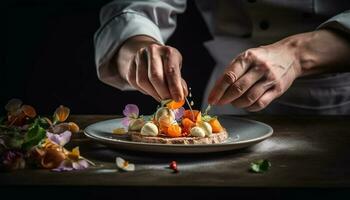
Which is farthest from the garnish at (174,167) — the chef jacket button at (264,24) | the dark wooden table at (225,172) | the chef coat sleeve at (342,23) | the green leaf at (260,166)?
the chef jacket button at (264,24)

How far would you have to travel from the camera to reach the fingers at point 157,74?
54.6 inches

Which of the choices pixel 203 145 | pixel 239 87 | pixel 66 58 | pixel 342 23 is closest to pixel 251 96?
pixel 239 87

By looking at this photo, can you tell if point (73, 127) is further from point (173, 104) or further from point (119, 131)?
point (173, 104)

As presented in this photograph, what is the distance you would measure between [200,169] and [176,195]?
0.14m

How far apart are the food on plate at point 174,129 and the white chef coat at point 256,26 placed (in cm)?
37

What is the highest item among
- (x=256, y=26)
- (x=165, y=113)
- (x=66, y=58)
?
(x=256, y=26)

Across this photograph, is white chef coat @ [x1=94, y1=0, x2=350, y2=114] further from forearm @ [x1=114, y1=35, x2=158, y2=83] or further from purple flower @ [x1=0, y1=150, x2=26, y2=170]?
purple flower @ [x1=0, y1=150, x2=26, y2=170]

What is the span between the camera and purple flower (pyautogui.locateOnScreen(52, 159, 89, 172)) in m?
1.16

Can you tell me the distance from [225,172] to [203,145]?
0.08 metres

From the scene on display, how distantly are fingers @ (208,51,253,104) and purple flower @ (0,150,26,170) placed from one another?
423mm

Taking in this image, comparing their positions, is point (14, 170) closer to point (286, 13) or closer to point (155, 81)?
point (155, 81)

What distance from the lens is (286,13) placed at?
6.31 feet

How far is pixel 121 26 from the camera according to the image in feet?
5.78

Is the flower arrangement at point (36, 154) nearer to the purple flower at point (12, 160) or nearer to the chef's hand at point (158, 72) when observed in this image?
the purple flower at point (12, 160)
